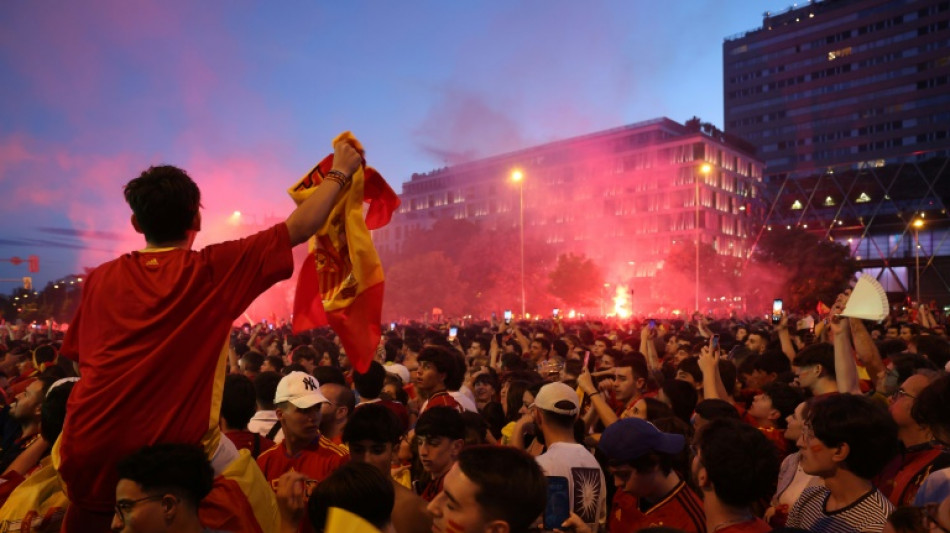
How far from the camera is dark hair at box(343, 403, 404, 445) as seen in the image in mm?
4637

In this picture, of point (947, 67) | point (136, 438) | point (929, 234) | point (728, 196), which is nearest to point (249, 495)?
point (136, 438)

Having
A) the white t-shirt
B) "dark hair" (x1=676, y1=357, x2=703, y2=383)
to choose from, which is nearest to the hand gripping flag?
the white t-shirt

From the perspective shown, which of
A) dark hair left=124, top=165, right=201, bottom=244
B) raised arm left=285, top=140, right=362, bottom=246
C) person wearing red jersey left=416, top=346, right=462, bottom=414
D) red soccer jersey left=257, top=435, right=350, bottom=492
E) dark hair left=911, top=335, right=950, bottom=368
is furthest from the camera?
dark hair left=911, top=335, right=950, bottom=368

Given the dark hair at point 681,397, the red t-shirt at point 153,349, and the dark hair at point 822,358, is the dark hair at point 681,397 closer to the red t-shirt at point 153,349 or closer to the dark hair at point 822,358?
the dark hair at point 822,358

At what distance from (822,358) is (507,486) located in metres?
5.45

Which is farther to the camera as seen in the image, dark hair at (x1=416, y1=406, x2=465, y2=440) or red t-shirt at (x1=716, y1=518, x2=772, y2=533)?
dark hair at (x1=416, y1=406, x2=465, y2=440)

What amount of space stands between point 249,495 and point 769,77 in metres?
143

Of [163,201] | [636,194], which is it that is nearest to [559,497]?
[163,201]

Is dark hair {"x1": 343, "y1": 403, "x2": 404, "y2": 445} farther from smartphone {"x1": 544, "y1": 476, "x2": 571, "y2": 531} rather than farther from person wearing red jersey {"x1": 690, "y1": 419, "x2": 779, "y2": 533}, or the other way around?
person wearing red jersey {"x1": 690, "y1": 419, "x2": 779, "y2": 533}

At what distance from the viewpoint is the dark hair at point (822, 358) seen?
7.29 meters

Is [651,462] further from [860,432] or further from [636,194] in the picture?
[636,194]

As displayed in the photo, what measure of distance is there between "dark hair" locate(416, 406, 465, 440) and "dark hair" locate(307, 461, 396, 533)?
1.56 meters

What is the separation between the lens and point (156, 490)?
2775 mm

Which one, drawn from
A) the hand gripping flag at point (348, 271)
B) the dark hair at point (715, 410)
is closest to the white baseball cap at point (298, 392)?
the hand gripping flag at point (348, 271)
